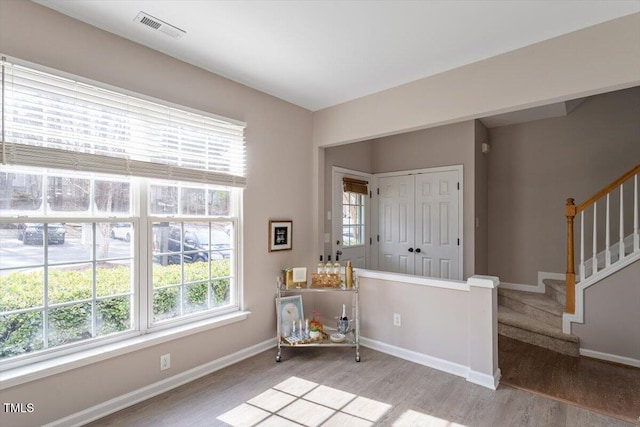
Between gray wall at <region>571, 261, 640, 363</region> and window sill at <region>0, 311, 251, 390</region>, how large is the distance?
3.55 m

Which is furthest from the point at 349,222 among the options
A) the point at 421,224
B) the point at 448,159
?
the point at 448,159

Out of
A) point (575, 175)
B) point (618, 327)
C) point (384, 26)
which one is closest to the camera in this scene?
point (384, 26)

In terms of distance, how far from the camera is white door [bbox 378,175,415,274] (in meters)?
4.73

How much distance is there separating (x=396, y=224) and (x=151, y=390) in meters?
3.65

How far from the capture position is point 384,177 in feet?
16.3

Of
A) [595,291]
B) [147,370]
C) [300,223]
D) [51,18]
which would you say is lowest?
[147,370]

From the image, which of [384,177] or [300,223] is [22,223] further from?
[384,177]

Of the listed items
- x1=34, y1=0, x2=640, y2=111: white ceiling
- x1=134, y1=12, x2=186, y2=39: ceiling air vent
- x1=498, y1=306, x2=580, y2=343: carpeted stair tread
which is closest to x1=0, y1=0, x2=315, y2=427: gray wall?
x1=34, y1=0, x2=640, y2=111: white ceiling

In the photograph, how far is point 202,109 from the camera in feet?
9.09

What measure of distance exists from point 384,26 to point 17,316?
2.96m

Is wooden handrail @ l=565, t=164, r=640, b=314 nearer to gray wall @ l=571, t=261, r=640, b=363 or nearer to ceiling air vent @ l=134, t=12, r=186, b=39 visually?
gray wall @ l=571, t=261, r=640, b=363

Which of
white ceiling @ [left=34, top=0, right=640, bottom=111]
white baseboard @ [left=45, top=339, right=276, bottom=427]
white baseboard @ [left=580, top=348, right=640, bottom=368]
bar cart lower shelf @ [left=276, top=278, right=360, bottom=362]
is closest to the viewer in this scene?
white ceiling @ [left=34, top=0, right=640, bottom=111]

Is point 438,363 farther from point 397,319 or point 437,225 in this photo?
point 437,225

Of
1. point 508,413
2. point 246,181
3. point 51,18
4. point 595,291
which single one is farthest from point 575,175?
point 51,18
